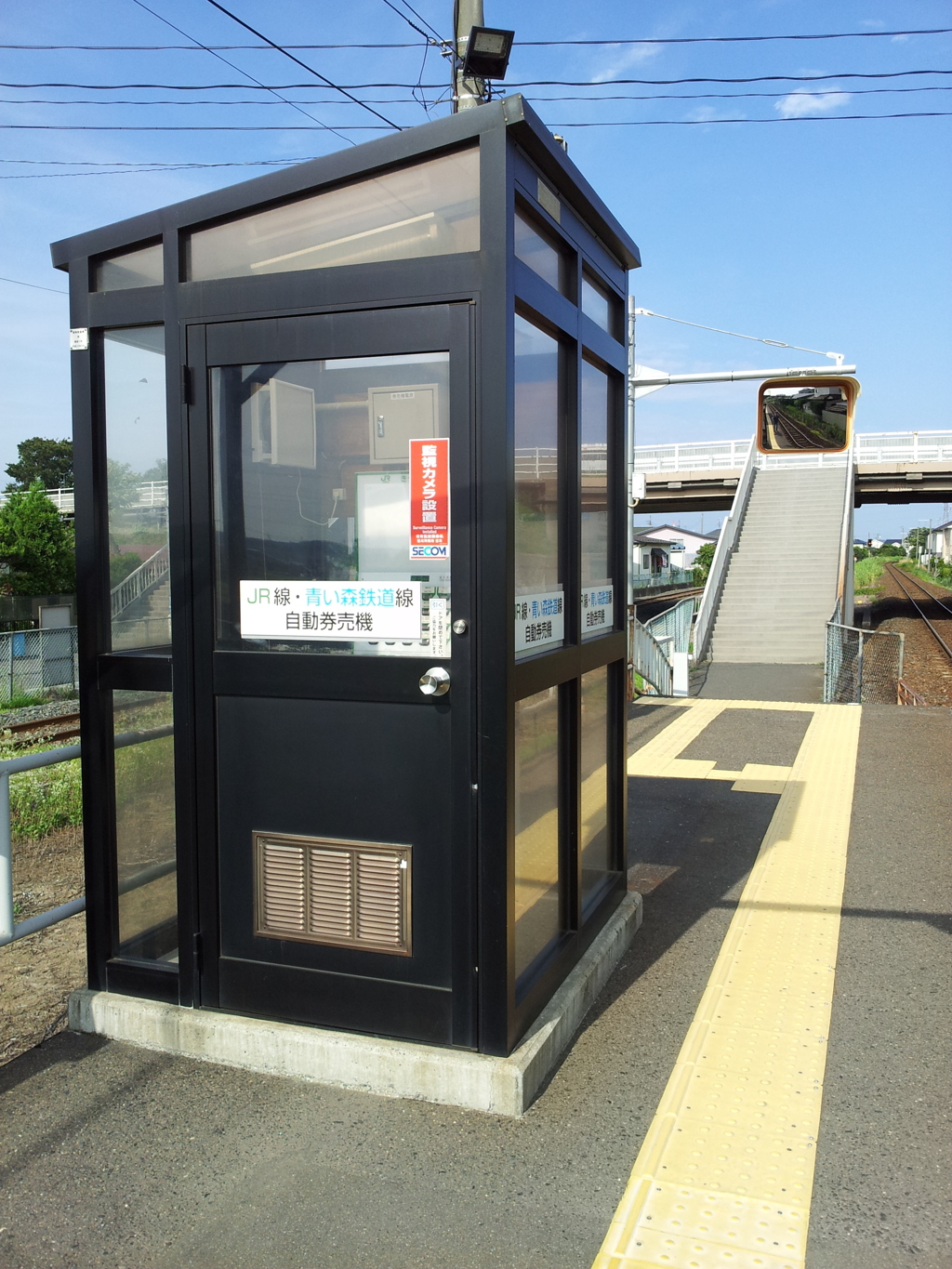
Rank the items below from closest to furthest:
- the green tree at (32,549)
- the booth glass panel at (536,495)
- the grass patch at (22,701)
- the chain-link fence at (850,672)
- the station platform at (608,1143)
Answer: the station platform at (608,1143), the booth glass panel at (536,495), the chain-link fence at (850,672), the grass patch at (22,701), the green tree at (32,549)

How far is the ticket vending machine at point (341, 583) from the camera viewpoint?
10.6 feet

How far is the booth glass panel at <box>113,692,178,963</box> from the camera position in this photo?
3.78 metres

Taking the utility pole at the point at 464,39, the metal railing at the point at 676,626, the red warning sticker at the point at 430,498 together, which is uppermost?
the utility pole at the point at 464,39

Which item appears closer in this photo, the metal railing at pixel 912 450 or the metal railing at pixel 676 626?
the metal railing at pixel 676 626

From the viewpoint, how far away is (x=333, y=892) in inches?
135

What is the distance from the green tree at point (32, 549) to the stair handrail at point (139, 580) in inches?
1090

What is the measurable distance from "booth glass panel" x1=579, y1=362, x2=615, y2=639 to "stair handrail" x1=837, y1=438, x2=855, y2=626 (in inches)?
713

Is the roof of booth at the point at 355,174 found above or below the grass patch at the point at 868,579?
above

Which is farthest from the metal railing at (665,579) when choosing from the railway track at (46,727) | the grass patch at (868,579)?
the railway track at (46,727)

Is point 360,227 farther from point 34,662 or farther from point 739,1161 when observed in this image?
point 34,662

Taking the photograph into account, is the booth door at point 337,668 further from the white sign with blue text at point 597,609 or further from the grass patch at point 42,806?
the grass patch at point 42,806

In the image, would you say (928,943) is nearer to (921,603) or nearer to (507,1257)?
(507,1257)

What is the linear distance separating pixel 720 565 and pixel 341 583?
2368cm

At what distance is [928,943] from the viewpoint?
4695 millimetres
